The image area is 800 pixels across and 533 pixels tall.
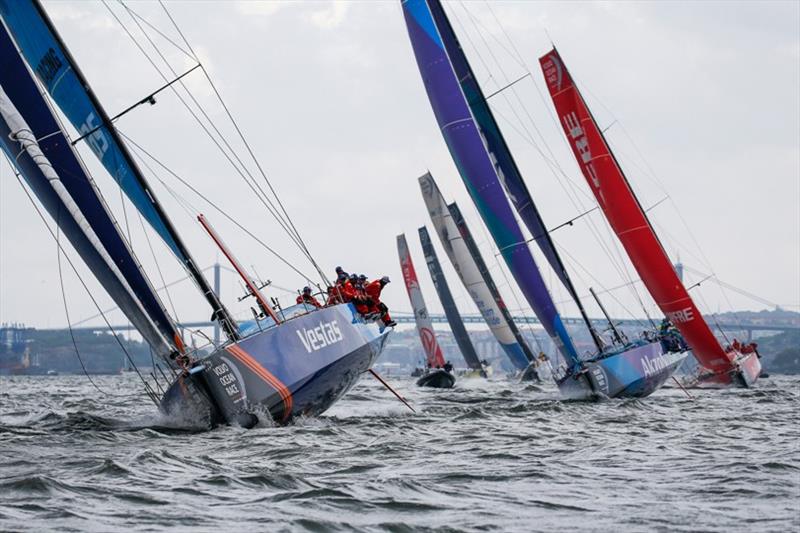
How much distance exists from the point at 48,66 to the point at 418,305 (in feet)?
65.0

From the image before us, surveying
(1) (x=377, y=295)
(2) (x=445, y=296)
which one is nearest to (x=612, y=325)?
(1) (x=377, y=295)

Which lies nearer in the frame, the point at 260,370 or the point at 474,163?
the point at 260,370

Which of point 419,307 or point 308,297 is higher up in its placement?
point 419,307

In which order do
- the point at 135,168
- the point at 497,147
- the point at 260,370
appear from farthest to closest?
the point at 497,147 → the point at 135,168 → the point at 260,370

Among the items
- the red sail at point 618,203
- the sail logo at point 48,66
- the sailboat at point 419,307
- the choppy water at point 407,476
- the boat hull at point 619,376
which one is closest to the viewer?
the choppy water at point 407,476

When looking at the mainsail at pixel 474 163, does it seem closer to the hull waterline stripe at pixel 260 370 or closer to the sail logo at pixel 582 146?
the sail logo at pixel 582 146

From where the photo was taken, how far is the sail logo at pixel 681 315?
15758 mm

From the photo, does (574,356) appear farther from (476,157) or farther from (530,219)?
(476,157)

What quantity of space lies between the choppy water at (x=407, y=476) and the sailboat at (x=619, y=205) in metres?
5.85

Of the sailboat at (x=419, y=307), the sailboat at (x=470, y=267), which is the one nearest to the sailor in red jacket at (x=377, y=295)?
the sailboat at (x=470, y=267)

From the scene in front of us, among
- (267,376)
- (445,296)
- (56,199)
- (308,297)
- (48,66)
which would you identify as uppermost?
(48,66)

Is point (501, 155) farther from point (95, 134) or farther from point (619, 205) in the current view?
point (95, 134)

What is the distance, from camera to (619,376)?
13.0 metres

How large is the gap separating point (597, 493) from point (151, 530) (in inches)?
83.9
